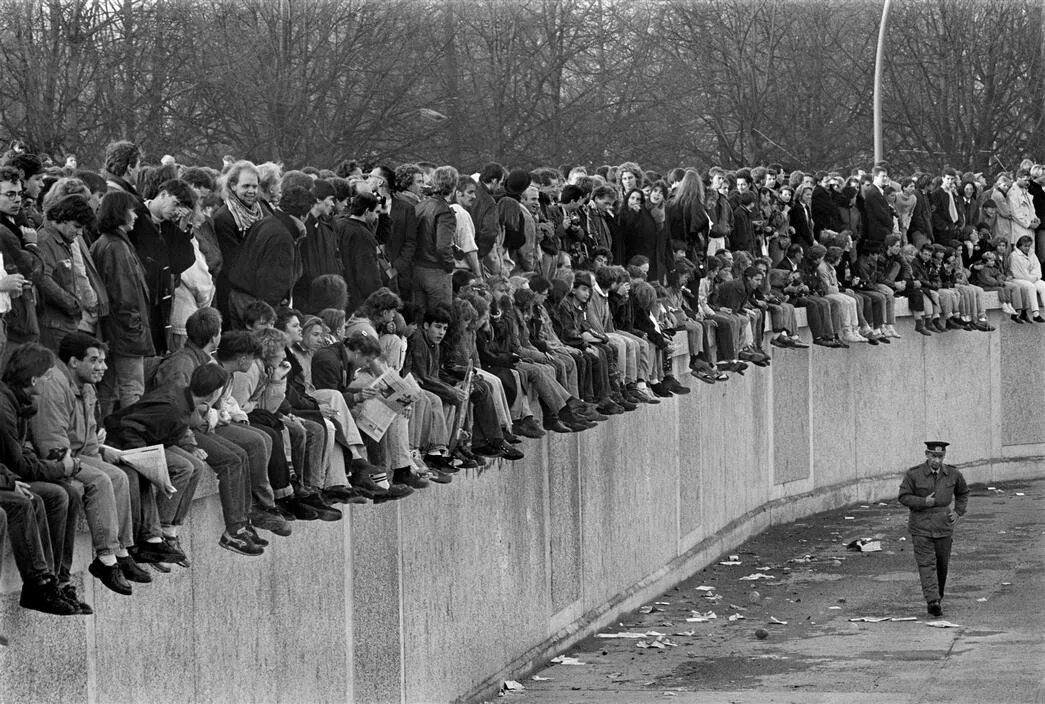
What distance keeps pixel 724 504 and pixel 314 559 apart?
15139 mm

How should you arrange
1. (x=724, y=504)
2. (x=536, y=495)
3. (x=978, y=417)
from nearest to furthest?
1. (x=536, y=495)
2. (x=724, y=504)
3. (x=978, y=417)

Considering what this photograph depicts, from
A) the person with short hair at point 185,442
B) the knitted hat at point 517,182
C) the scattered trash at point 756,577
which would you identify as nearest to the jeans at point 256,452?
the person with short hair at point 185,442

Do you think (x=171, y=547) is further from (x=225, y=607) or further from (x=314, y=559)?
(x=314, y=559)

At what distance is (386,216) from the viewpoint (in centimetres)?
1814

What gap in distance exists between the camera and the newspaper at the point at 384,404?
16.1 metres

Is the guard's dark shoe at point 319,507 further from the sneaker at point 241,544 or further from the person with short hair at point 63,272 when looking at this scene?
the person with short hair at point 63,272

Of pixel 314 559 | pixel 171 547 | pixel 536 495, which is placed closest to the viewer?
pixel 171 547

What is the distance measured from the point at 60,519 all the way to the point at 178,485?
139cm

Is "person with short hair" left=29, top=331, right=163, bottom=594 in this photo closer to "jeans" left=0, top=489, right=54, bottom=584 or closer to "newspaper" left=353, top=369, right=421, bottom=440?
"jeans" left=0, top=489, right=54, bottom=584

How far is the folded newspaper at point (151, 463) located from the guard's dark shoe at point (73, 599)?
0.97 metres

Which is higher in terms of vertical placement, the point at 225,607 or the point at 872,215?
the point at 872,215

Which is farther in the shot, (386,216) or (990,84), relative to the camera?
(990,84)

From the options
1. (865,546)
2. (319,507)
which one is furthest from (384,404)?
(865,546)

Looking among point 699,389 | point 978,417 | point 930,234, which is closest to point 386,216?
point 699,389
